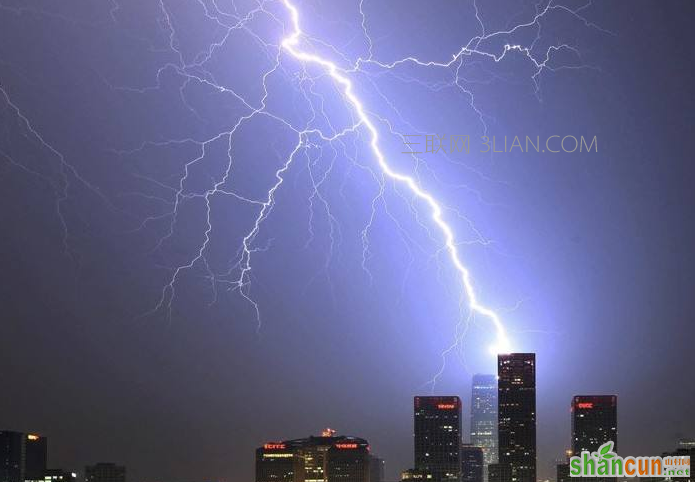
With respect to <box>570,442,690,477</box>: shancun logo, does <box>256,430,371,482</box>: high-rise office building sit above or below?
below

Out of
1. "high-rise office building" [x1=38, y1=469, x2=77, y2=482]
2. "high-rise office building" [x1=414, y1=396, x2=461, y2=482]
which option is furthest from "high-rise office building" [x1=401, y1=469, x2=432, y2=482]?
"high-rise office building" [x1=38, y1=469, x2=77, y2=482]

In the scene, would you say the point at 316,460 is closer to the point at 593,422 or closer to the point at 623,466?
the point at 593,422

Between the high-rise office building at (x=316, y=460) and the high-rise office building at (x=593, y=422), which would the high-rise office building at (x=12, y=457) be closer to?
the high-rise office building at (x=316, y=460)

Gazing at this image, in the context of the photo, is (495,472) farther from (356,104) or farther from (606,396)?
(356,104)

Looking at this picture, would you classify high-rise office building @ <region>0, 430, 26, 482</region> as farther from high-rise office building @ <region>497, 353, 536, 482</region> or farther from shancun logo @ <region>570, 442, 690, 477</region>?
shancun logo @ <region>570, 442, 690, 477</region>

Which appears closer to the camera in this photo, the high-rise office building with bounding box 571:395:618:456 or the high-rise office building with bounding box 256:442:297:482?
the high-rise office building with bounding box 571:395:618:456

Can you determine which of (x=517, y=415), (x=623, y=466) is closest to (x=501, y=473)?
(x=517, y=415)
